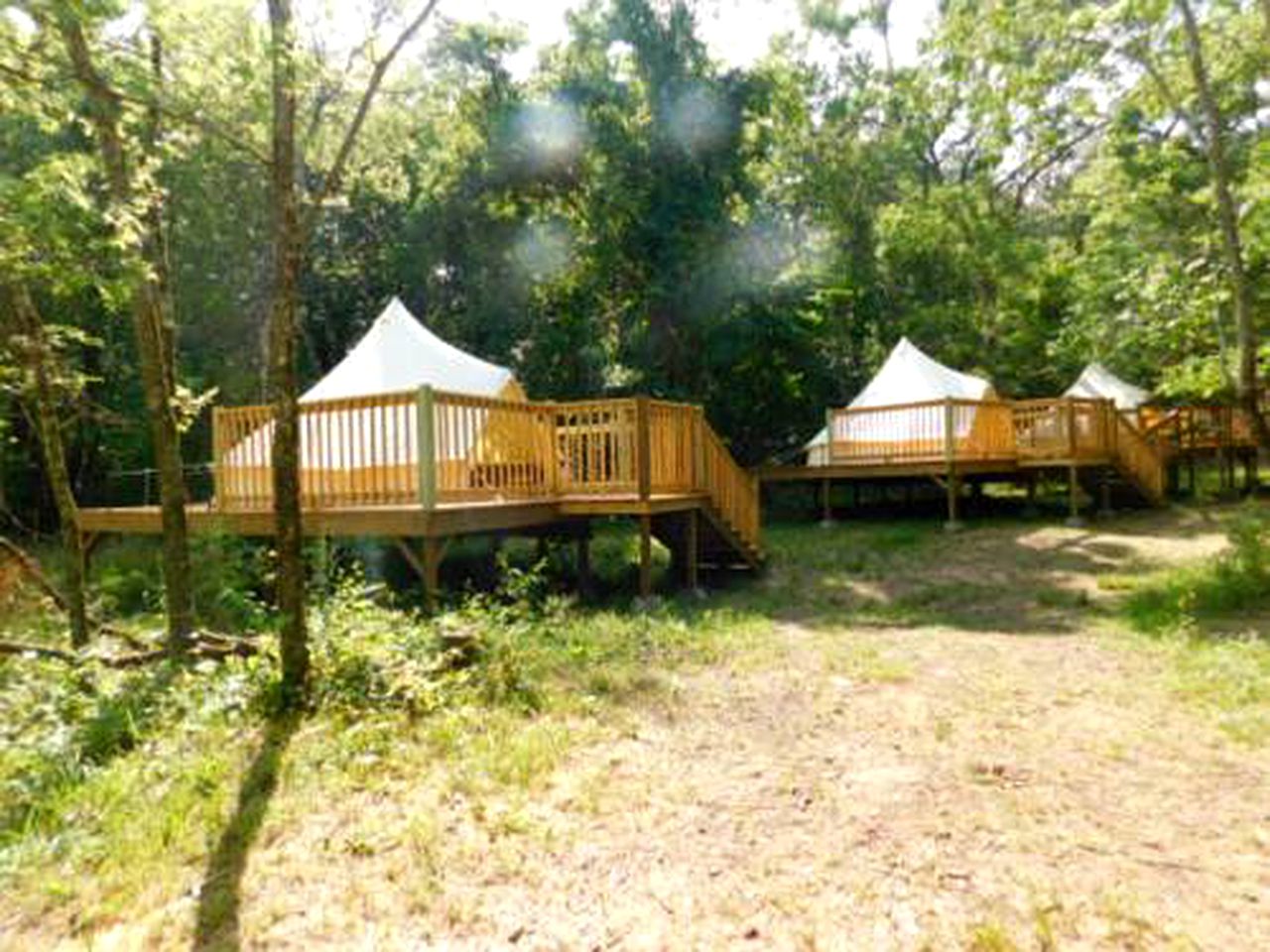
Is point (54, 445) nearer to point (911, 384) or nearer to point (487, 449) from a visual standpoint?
point (487, 449)

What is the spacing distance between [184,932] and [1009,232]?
89.9 ft

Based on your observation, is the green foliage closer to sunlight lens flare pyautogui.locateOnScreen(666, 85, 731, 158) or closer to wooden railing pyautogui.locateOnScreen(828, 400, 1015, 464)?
wooden railing pyautogui.locateOnScreen(828, 400, 1015, 464)

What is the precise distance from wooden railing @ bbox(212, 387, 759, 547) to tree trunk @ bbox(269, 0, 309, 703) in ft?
9.37

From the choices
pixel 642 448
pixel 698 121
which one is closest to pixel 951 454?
pixel 642 448

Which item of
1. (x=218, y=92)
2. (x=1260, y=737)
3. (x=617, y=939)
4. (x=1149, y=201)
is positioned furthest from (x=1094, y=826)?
(x=1149, y=201)

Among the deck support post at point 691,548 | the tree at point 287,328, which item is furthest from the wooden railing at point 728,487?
the tree at point 287,328

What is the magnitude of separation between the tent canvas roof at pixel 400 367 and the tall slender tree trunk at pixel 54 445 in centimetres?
399

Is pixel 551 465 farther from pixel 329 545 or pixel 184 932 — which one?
pixel 184 932

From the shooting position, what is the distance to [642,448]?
9031 millimetres

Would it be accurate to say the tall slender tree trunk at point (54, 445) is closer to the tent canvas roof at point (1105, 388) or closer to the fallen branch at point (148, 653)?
the fallen branch at point (148, 653)

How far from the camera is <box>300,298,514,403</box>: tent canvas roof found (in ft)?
38.2

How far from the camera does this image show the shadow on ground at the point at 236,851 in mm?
2893

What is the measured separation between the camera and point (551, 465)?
30.8 feet

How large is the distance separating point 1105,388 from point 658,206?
1370 cm
